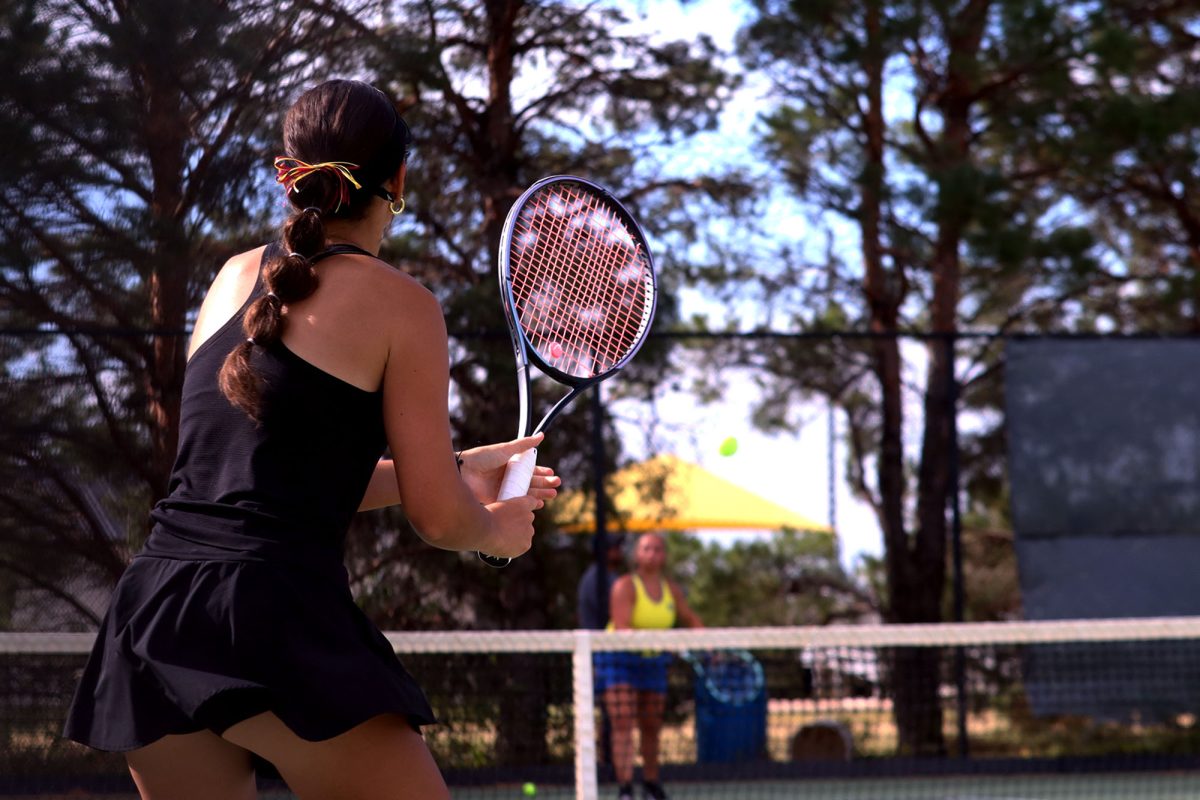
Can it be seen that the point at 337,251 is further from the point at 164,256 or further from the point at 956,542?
the point at 956,542

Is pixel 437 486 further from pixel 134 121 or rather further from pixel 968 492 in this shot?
pixel 968 492

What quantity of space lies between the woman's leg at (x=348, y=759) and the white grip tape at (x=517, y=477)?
0.46m

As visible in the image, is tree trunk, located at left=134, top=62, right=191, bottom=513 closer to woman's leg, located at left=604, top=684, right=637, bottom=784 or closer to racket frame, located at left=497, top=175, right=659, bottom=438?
racket frame, located at left=497, top=175, right=659, bottom=438

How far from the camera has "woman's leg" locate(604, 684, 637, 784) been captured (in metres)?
6.43

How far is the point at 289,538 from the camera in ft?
5.46

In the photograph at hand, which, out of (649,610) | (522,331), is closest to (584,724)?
(649,610)

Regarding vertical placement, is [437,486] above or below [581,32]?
below

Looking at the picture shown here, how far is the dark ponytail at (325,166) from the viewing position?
67.1 inches

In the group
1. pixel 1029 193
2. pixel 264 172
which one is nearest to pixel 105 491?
pixel 264 172

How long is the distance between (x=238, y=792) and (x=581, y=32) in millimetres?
7689

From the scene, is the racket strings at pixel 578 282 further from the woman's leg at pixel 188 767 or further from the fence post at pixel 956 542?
the fence post at pixel 956 542

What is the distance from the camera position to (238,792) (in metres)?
1.71

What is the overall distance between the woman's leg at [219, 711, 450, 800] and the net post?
328 cm

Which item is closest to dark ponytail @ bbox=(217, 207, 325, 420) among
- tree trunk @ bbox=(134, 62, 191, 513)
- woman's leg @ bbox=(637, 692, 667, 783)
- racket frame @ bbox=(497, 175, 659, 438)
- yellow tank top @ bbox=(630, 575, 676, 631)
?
racket frame @ bbox=(497, 175, 659, 438)
